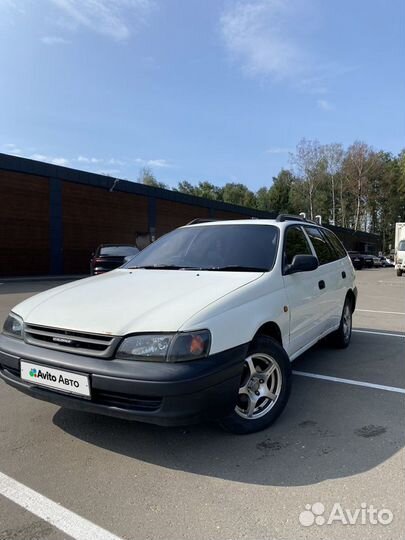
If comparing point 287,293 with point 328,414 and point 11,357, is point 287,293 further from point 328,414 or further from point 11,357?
point 11,357

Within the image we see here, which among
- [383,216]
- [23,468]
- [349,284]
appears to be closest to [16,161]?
[349,284]

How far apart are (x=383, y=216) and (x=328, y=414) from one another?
79.3 m

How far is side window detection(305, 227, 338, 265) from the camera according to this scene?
5148 mm

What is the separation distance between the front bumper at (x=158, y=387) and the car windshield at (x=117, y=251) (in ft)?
40.4

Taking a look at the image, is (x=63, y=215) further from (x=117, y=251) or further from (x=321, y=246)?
(x=321, y=246)

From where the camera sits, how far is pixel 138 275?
402cm

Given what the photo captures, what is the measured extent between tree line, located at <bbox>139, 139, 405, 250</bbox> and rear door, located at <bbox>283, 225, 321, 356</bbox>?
56491mm

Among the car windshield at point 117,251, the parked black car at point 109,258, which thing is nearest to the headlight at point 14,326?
the parked black car at point 109,258

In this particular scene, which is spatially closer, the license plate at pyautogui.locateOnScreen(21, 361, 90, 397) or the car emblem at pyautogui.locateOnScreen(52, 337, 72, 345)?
the license plate at pyautogui.locateOnScreen(21, 361, 90, 397)

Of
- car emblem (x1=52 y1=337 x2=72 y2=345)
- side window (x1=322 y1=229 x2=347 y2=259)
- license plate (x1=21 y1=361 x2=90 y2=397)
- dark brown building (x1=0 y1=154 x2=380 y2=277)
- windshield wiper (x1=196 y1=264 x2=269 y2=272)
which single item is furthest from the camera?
dark brown building (x1=0 y1=154 x2=380 y2=277)

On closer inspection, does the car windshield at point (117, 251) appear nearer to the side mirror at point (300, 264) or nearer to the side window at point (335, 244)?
the side window at point (335, 244)

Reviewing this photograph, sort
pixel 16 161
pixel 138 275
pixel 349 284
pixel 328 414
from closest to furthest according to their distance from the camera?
pixel 328 414
pixel 138 275
pixel 349 284
pixel 16 161

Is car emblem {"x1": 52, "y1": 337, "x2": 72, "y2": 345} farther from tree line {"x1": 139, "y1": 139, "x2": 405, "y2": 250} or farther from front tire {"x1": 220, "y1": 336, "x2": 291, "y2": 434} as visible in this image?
tree line {"x1": 139, "y1": 139, "x2": 405, "y2": 250}

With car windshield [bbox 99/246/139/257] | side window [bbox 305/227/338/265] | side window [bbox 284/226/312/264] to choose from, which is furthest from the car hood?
car windshield [bbox 99/246/139/257]
